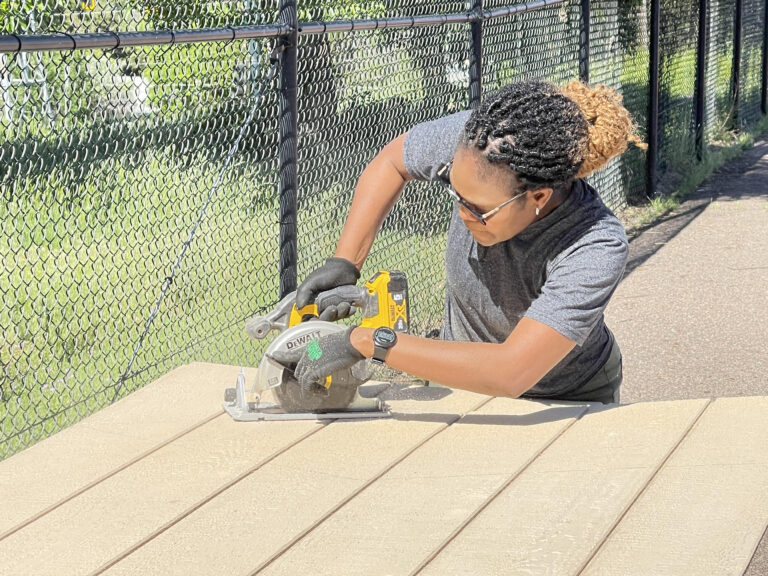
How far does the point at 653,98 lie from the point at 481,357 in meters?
7.06

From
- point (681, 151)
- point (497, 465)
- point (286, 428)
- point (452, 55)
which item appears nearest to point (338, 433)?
point (286, 428)

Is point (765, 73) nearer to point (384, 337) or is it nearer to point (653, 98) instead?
point (653, 98)

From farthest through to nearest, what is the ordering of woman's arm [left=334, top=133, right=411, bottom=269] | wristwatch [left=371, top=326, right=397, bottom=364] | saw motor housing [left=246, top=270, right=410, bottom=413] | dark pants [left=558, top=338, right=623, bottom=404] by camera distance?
dark pants [left=558, top=338, right=623, bottom=404] → woman's arm [left=334, top=133, right=411, bottom=269] → saw motor housing [left=246, top=270, right=410, bottom=413] → wristwatch [left=371, top=326, right=397, bottom=364]

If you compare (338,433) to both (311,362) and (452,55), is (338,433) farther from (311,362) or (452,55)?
(452,55)

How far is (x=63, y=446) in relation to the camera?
101 inches

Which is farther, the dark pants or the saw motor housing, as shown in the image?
the dark pants

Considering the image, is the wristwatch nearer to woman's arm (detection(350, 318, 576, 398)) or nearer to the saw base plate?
woman's arm (detection(350, 318, 576, 398))

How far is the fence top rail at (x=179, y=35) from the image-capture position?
9.81ft

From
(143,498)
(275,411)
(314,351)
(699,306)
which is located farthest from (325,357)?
(699,306)

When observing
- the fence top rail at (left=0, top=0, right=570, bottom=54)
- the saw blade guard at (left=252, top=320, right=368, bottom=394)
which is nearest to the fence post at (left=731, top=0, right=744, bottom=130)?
the fence top rail at (left=0, top=0, right=570, bottom=54)

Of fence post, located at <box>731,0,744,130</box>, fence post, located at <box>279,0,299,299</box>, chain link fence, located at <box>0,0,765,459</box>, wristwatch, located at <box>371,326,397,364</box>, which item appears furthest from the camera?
fence post, located at <box>731,0,744,130</box>

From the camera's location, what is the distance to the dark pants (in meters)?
3.30

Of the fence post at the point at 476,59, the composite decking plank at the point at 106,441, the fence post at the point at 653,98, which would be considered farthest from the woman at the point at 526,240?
the fence post at the point at 653,98

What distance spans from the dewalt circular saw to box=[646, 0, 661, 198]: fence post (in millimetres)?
6810
